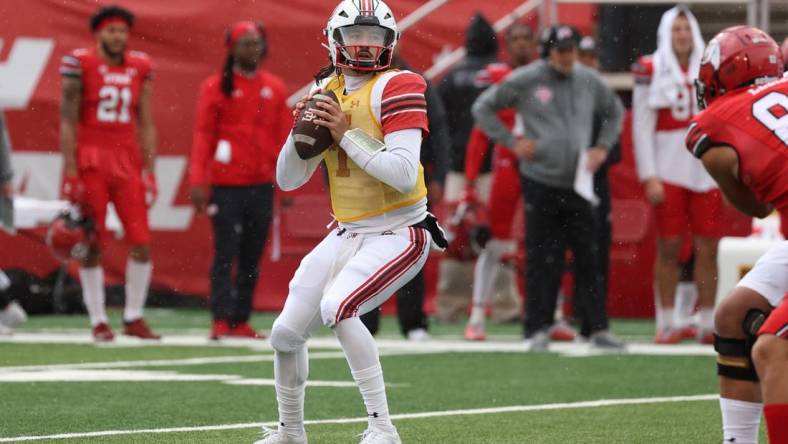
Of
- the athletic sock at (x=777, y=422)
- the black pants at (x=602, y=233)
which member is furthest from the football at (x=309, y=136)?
the black pants at (x=602, y=233)

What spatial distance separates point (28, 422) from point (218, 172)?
504 cm

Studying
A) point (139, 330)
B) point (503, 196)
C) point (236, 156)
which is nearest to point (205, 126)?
point (236, 156)

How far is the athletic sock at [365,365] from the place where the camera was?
5.71 m

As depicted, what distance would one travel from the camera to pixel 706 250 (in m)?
10.9

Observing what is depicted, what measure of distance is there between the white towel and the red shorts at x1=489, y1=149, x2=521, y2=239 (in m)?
1.15

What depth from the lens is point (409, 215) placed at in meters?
6.00

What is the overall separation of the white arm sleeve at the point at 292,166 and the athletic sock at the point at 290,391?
0.63 m

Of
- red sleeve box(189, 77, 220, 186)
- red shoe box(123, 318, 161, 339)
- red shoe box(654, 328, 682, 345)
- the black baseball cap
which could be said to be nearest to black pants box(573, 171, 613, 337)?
red shoe box(654, 328, 682, 345)

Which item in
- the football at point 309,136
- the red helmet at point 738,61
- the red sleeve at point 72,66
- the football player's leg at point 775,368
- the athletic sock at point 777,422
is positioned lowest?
the athletic sock at point 777,422

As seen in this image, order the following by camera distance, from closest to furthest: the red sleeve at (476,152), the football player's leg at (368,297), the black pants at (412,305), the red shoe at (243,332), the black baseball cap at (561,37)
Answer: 1. the football player's leg at (368,297)
2. the black baseball cap at (561,37)
3. the black pants at (412,305)
4. the red shoe at (243,332)
5. the red sleeve at (476,152)

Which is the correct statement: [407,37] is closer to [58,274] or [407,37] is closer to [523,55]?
[523,55]

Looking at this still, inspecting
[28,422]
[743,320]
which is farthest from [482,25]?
[743,320]

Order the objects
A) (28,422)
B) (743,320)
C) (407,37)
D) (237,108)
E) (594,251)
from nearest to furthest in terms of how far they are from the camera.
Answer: (743,320), (28,422), (594,251), (237,108), (407,37)

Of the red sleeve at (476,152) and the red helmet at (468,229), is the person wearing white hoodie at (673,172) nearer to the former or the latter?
the red sleeve at (476,152)
